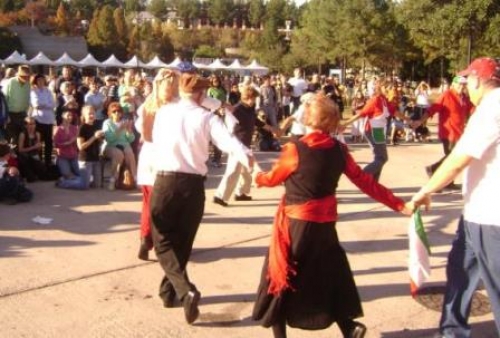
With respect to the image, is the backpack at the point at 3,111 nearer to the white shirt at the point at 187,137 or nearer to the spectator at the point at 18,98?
the spectator at the point at 18,98

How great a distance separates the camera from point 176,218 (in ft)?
15.5

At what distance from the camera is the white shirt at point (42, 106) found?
11078 mm

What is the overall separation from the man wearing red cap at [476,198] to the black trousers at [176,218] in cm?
163

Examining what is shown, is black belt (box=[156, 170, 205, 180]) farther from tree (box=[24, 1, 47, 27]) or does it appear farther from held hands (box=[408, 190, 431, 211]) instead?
tree (box=[24, 1, 47, 27])

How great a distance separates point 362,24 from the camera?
37.6 m

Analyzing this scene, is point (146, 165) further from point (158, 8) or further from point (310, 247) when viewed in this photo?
point (158, 8)

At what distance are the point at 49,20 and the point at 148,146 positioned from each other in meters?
130

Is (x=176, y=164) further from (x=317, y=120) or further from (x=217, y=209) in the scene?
(x=217, y=209)

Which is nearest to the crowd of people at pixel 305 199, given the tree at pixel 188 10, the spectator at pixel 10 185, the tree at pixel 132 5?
the spectator at pixel 10 185

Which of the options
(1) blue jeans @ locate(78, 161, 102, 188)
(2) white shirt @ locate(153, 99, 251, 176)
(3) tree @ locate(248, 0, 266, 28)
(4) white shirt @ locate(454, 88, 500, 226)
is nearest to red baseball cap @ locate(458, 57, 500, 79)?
(4) white shirt @ locate(454, 88, 500, 226)

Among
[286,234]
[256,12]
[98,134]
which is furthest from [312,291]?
[256,12]

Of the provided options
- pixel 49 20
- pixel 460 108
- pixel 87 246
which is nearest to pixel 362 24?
pixel 460 108

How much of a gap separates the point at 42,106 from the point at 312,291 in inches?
326

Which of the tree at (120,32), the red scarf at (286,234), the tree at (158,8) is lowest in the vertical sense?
the red scarf at (286,234)
